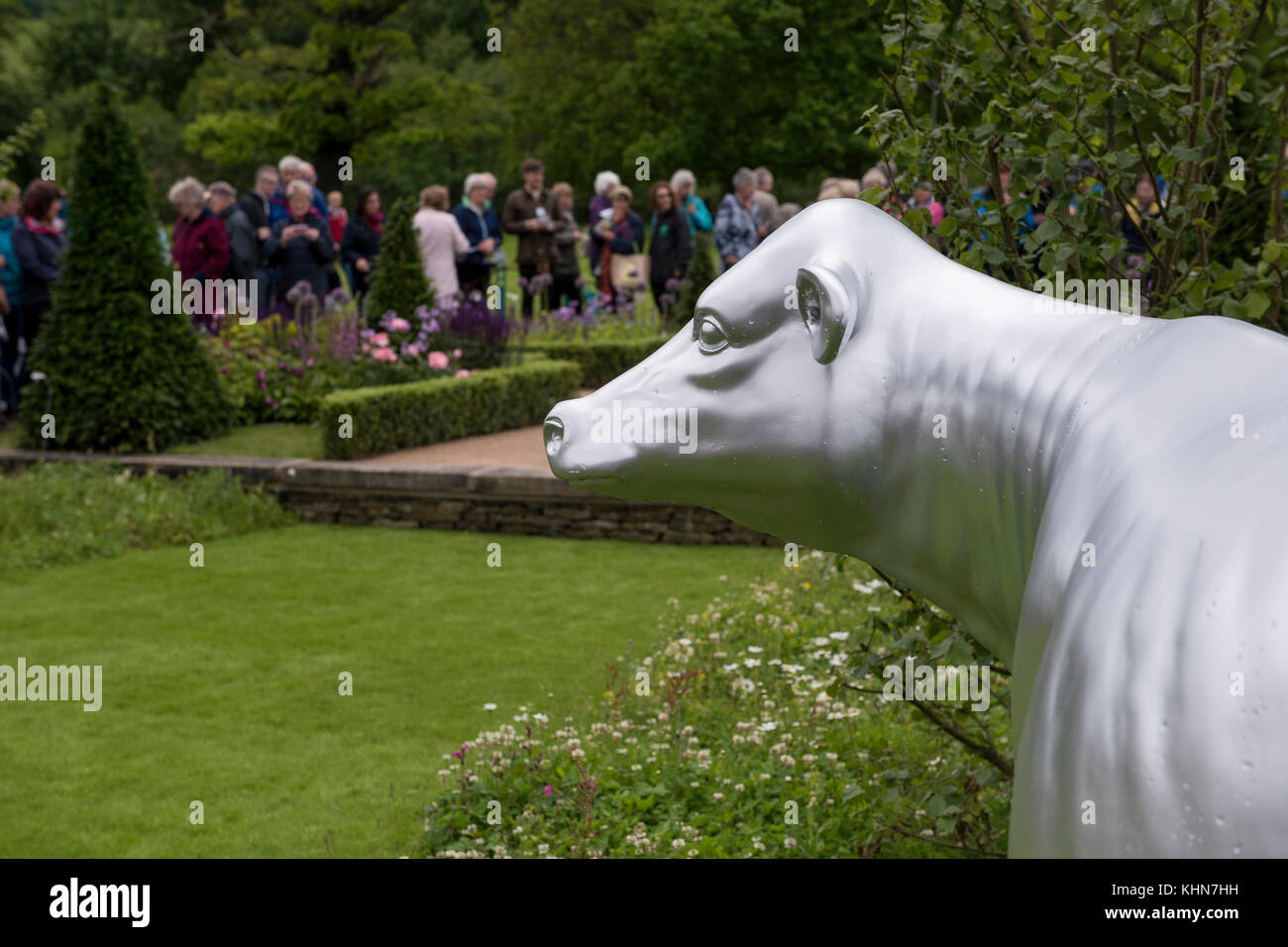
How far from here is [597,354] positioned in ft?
51.2

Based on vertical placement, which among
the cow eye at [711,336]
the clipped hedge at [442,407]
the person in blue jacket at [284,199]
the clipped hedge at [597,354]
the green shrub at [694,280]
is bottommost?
the clipped hedge at [442,407]

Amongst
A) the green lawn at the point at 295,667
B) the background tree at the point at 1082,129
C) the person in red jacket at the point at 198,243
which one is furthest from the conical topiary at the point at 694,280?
the background tree at the point at 1082,129

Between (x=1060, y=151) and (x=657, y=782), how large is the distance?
276cm

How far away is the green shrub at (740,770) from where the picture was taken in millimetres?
Answer: 4789

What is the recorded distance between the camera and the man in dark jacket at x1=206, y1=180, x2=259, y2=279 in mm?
15477

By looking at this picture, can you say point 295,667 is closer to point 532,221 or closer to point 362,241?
point 532,221

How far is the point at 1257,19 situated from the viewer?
162 inches

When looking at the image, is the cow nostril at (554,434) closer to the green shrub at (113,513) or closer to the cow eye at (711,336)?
the cow eye at (711,336)

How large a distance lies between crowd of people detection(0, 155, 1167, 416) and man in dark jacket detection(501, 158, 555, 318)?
0.02m

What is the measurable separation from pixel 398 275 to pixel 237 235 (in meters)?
2.58

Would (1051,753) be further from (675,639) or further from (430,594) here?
(430,594)

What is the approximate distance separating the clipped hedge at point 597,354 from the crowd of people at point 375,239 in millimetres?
1270

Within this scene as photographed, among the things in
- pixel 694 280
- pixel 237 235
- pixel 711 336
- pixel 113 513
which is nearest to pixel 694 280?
pixel 694 280
